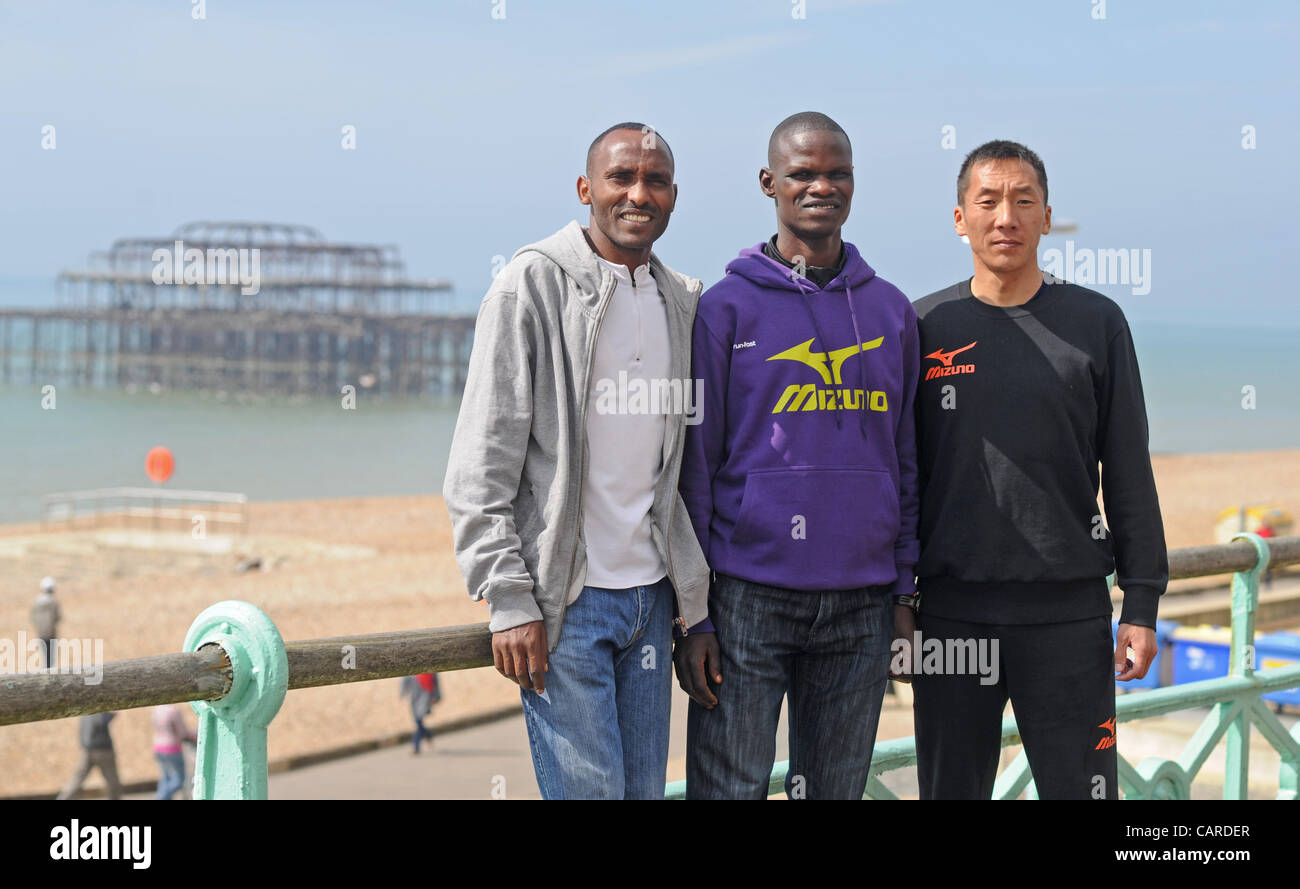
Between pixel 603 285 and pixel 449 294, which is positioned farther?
pixel 449 294

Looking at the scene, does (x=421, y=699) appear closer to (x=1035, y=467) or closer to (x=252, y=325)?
(x=1035, y=467)

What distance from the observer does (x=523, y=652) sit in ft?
7.81

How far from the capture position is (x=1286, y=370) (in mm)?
121688

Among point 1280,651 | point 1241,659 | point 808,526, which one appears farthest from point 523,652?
point 1280,651

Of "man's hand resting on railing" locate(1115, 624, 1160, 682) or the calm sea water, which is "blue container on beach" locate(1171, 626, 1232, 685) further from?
the calm sea water

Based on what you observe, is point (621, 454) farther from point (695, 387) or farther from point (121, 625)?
point (121, 625)

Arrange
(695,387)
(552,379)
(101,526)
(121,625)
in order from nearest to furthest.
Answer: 1. (552,379)
2. (695,387)
3. (121,625)
4. (101,526)

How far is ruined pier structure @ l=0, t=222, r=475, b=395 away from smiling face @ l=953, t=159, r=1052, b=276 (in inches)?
3060

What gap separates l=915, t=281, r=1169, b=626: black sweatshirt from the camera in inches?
107

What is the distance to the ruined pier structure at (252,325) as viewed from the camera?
3280 inches

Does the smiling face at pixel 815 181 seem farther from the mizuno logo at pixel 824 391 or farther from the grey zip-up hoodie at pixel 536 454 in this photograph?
the grey zip-up hoodie at pixel 536 454
